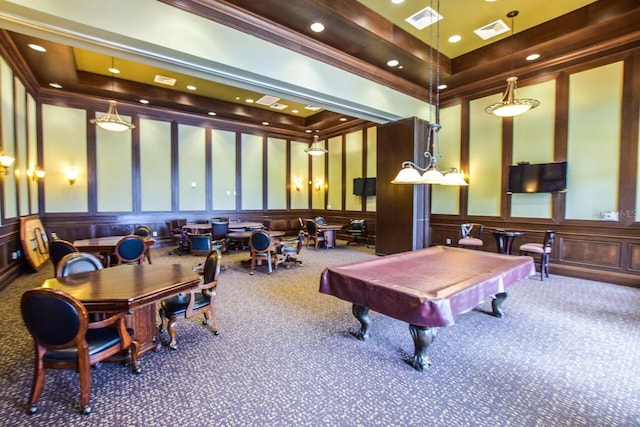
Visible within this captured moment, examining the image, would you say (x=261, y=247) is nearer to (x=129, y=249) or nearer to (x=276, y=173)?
(x=129, y=249)

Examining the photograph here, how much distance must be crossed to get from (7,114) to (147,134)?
3759 mm

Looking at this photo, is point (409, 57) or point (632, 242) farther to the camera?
point (409, 57)

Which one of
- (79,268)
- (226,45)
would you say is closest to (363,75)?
(226,45)

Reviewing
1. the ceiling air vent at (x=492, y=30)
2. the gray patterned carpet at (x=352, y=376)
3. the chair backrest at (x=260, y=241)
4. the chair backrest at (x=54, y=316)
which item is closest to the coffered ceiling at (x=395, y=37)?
the ceiling air vent at (x=492, y=30)

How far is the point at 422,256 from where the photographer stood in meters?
3.96

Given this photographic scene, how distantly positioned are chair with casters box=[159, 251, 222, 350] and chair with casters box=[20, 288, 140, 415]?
0.72 meters

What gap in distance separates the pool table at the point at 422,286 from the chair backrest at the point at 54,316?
198cm

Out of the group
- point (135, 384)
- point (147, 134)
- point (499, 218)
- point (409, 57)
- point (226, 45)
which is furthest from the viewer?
point (147, 134)

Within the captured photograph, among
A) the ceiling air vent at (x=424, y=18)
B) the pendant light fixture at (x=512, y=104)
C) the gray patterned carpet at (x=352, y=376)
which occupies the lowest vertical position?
the gray patterned carpet at (x=352, y=376)

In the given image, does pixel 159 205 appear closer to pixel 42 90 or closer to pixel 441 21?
pixel 42 90

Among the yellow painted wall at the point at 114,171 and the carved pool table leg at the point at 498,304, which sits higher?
the yellow painted wall at the point at 114,171

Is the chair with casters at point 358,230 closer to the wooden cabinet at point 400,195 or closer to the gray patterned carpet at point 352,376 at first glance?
the wooden cabinet at point 400,195

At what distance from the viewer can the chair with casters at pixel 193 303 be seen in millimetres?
2957

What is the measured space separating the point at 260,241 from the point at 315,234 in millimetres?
3268
